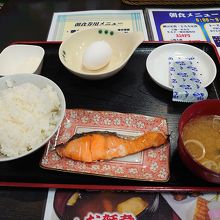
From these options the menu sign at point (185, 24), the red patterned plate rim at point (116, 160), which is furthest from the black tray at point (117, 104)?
the menu sign at point (185, 24)

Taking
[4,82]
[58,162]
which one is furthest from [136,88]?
[4,82]

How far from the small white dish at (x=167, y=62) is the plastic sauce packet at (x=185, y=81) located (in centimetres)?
3

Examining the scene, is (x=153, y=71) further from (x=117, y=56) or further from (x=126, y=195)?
(x=126, y=195)

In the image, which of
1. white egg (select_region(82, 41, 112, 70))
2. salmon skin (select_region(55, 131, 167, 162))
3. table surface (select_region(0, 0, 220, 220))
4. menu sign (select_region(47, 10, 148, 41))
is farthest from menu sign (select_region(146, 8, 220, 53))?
salmon skin (select_region(55, 131, 167, 162))

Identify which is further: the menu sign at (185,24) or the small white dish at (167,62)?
the menu sign at (185,24)

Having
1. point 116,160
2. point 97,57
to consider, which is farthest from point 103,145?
point 97,57

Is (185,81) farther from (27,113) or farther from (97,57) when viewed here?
(27,113)

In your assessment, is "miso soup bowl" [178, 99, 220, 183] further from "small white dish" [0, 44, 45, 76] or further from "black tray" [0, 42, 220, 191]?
"small white dish" [0, 44, 45, 76]

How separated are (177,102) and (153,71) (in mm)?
260

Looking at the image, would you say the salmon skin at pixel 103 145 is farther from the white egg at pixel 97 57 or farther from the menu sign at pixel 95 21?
the menu sign at pixel 95 21

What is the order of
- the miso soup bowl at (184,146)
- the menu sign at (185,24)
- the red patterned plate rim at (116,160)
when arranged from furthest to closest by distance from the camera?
the menu sign at (185,24) → the red patterned plate rim at (116,160) → the miso soup bowl at (184,146)

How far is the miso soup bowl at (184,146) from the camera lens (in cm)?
99

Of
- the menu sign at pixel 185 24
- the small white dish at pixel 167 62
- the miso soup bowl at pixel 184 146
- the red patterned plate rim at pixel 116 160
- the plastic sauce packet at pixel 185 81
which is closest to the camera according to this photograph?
the miso soup bowl at pixel 184 146

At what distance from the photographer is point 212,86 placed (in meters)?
1.45
